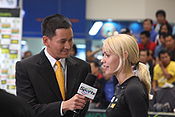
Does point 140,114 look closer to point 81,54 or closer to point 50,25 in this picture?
point 50,25

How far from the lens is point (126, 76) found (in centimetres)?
301

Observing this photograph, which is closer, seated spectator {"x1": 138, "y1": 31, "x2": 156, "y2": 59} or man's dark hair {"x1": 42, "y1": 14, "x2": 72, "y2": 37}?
man's dark hair {"x1": 42, "y1": 14, "x2": 72, "y2": 37}

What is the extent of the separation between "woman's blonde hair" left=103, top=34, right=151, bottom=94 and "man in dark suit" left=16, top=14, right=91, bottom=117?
480mm

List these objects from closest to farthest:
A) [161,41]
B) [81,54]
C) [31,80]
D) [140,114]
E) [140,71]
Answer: [140,114] → [140,71] → [31,80] → [161,41] → [81,54]

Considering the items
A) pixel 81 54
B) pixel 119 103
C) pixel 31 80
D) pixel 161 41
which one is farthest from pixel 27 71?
pixel 81 54

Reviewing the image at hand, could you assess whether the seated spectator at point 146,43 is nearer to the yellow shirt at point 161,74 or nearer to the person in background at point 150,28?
the person in background at point 150,28

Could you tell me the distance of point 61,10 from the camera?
48.0ft

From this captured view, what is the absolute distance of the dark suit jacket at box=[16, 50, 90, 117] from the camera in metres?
3.29

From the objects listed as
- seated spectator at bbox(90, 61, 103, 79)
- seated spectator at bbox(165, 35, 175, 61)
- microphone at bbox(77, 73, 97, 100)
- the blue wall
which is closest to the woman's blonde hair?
microphone at bbox(77, 73, 97, 100)

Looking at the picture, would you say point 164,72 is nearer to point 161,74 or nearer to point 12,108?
point 161,74

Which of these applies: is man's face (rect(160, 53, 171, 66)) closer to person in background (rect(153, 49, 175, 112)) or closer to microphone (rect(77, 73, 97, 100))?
person in background (rect(153, 49, 175, 112))

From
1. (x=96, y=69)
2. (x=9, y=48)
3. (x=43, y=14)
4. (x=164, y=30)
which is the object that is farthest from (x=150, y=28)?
(x=43, y=14)

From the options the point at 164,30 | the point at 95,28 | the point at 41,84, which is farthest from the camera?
the point at 95,28

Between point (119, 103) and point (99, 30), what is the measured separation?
1141 cm
